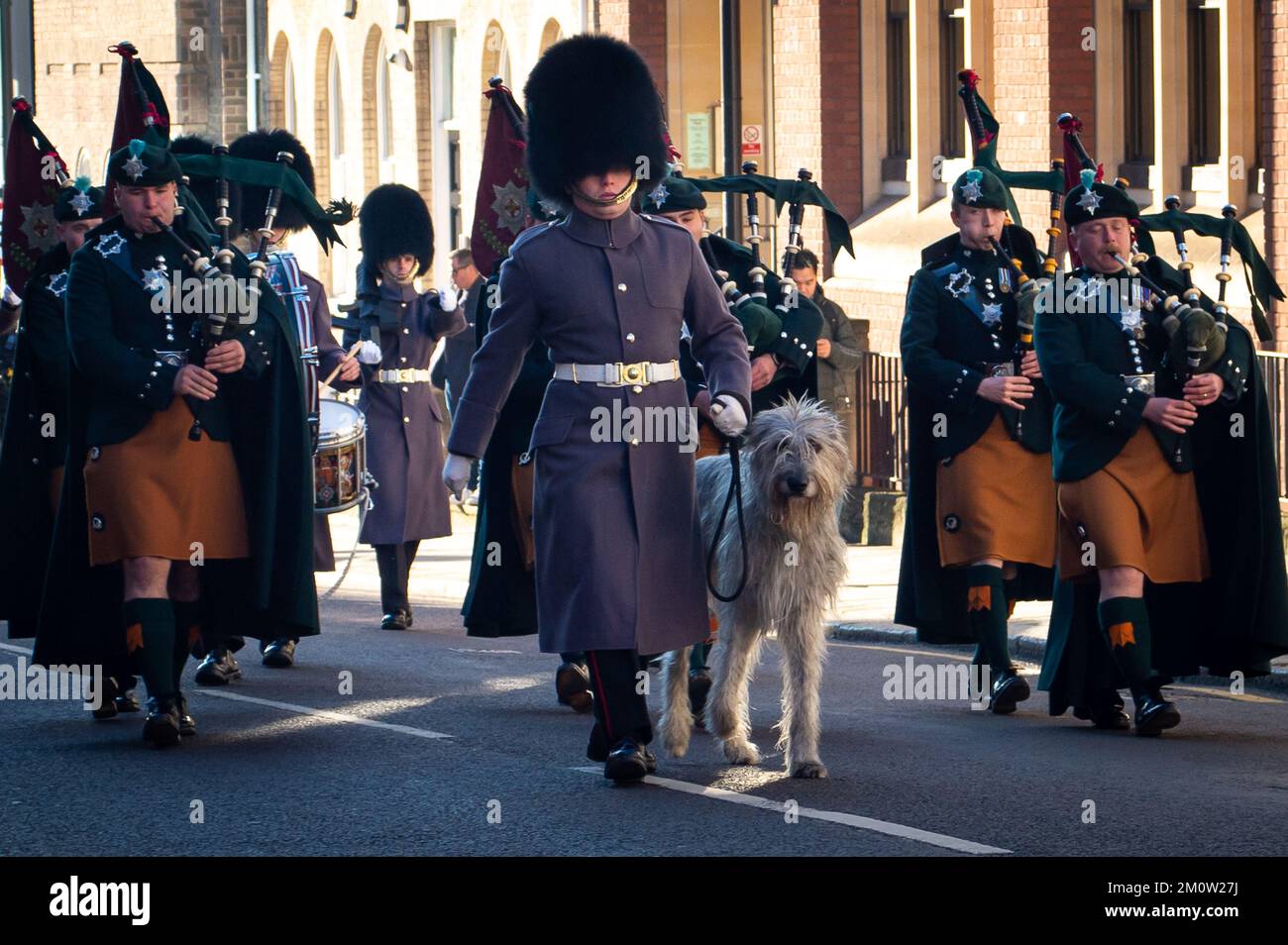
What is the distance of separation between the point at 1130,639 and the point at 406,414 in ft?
19.9

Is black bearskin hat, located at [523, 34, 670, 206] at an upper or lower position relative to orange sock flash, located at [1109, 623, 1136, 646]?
upper

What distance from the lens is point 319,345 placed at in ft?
46.4

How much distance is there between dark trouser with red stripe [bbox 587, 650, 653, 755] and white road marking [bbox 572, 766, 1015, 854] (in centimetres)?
22

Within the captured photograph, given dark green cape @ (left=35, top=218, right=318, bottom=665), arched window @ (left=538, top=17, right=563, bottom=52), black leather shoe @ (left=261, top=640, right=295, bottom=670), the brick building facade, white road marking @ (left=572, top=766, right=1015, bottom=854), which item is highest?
arched window @ (left=538, top=17, right=563, bottom=52)

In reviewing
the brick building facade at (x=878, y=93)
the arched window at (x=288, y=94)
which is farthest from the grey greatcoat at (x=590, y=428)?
the arched window at (x=288, y=94)

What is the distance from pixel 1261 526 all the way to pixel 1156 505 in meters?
0.44

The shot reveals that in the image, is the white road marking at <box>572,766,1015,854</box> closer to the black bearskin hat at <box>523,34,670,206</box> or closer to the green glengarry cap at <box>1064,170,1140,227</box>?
the black bearskin hat at <box>523,34,670,206</box>

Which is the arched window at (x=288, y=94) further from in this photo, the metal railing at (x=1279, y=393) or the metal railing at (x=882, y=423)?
the metal railing at (x=1279, y=393)

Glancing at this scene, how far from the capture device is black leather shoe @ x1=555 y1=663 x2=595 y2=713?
11.5 m

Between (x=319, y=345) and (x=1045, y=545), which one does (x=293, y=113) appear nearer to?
(x=319, y=345)

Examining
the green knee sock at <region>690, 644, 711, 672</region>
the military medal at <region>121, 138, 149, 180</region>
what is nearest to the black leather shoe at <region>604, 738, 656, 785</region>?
the green knee sock at <region>690, 644, 711, 672</region>

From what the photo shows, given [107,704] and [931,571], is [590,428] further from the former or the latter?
[107,704]

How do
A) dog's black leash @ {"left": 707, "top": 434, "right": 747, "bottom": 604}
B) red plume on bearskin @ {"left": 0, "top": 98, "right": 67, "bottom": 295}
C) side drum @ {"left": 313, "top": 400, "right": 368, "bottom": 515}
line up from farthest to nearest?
red plume on bearskin @ {"left": 0, "top": 98, "right": 67, "bottom": 295} < side drum @ {"left": 313, "top": 400, "right": 368, "bottom": 515} < dog's black leash @ {"left": 707, "top": 434, "right": 747, "bottom": 604}
